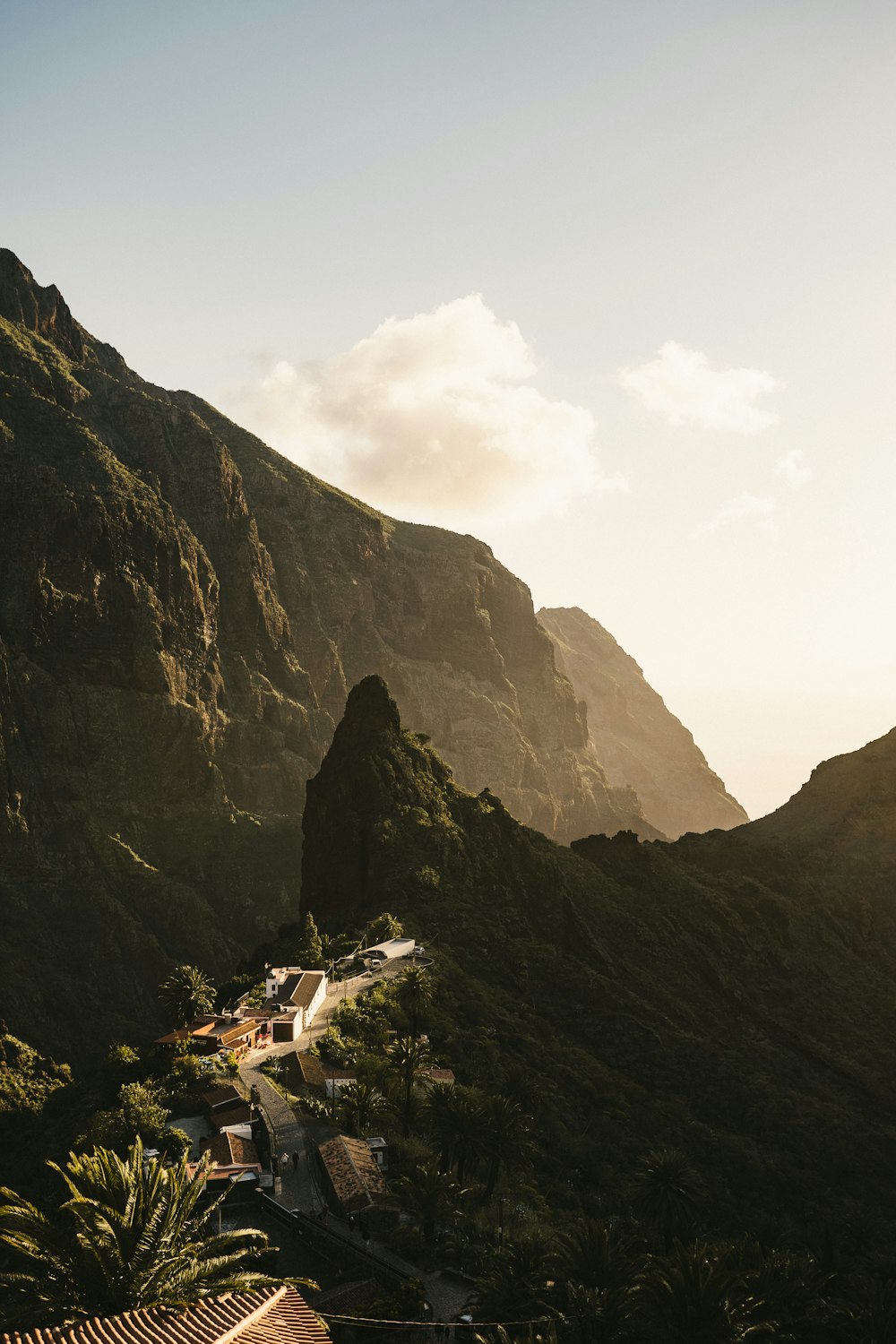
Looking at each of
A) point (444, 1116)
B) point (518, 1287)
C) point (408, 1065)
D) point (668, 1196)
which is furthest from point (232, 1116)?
point (668, 1196)

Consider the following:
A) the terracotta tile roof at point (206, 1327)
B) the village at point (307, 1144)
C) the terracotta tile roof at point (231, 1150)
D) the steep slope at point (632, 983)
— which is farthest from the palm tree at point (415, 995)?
the terracotta tile roof at point (206, 1327)

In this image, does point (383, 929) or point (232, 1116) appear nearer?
point (232, 1116)

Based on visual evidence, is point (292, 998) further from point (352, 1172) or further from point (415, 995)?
point (352, 1172)

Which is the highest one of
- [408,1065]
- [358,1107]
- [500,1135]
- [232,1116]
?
[408,1065]

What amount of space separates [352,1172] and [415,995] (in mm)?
25973

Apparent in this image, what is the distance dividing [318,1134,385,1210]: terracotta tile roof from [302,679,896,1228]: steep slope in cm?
1349

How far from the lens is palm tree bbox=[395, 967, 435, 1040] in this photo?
73750 millimetres

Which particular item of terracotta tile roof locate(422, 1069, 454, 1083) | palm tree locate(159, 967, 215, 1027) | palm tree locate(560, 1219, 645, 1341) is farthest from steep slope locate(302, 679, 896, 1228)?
palm tree locate(560, 1219, 645, 1341)

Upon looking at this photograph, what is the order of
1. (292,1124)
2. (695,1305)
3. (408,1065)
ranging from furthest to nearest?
(408,1065) < (292,1124) < (695,1305)

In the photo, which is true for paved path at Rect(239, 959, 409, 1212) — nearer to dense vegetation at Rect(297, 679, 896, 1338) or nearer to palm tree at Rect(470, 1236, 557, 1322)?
dense vegetation at Rect(297, 679, 896, 1338)

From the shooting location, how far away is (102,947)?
573ft

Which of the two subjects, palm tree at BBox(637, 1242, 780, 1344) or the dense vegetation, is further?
the dense vegetation

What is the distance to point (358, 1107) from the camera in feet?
189

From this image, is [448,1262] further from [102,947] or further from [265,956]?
[102,947]
